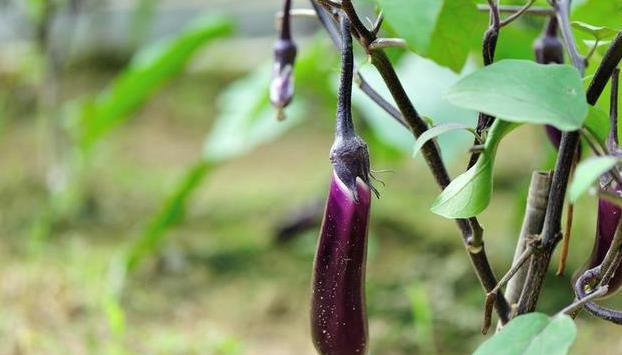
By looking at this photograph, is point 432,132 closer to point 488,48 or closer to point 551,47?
point 488,48

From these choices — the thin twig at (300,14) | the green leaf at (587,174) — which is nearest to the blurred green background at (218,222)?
the thin twig at (300,14)

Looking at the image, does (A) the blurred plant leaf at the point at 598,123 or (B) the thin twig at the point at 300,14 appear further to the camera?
(B) the thin twig at the point at 300,14

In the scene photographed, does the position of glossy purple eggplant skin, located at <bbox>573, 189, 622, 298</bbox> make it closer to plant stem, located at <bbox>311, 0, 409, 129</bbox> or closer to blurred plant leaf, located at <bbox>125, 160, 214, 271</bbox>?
plant stem, located at <bbox>311, 0, 409, 129</bbox>

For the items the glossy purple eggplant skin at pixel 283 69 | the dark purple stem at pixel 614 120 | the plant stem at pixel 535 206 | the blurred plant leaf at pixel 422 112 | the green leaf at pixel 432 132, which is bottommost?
the blurred plant leaf at pixel 422 112

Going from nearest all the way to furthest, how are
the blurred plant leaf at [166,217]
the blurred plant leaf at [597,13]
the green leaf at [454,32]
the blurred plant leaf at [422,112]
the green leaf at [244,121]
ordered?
1. the green leaf at [454,32]
2. the blurred plant leaf at [597,13]
3. the blurred plant leaf at [422,112]
4. the blurred plant leaf at [166,217]
5. the green leaf at [244,121]

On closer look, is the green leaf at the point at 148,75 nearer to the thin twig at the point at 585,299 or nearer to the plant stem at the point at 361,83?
the plant stem at the point at 361,83

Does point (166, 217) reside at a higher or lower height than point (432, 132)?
lower

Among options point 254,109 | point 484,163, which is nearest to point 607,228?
point 484,163

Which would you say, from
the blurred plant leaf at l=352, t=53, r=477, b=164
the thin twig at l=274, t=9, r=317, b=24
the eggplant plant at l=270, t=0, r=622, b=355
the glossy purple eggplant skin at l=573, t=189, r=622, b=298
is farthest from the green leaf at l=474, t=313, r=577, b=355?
the blurred plant leaf at l=352, t=53, r=477, b=164
